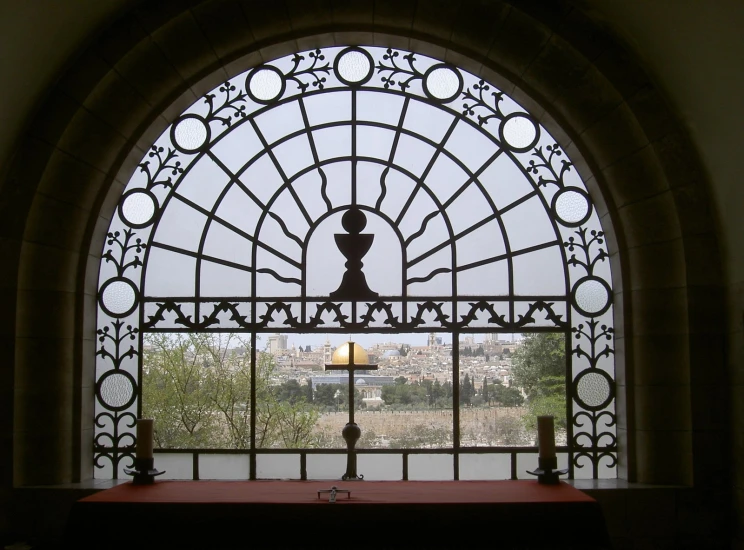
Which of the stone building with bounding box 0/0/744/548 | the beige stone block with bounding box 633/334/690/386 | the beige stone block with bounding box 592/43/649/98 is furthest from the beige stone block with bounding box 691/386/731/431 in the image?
the beige stone block with bounding box 592/43/649/98

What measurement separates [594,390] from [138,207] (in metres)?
3.33

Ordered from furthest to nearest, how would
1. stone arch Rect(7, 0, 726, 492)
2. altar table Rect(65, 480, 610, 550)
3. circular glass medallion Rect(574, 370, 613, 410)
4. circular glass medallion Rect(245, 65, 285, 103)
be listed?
circular glass medallion Rect(245, 65, 285, 103)
circular glass medallion Rect(574, 370, 613, 410)
stone arch Rect(7, 0, 726, 492)
altar table Rect(65, 480, 610, 550)

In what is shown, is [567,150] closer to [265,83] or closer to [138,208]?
[265,83]

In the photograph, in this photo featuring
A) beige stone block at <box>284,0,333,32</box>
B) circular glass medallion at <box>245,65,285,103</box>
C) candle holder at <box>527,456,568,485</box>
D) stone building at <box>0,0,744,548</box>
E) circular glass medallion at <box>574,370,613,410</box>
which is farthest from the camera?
circular glass medallion at <box>245,65,285,103</box>

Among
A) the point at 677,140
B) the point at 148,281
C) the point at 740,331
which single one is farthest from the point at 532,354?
the point at 148,281

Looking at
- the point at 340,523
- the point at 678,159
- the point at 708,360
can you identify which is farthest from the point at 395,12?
the point at 340,523

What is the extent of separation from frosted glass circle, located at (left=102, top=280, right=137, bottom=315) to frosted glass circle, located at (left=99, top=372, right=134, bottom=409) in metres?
0.44

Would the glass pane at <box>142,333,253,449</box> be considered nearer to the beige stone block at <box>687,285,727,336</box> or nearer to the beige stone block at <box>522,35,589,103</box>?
the beige stone block at <box>522,35,589,103</box>

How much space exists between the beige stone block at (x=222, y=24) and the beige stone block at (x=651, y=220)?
8.91 feet

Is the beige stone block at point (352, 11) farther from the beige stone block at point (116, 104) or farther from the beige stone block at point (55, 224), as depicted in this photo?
the beige stone block at point (55, 224)

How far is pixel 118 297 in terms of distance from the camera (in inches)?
182

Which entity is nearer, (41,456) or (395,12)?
(41,456)

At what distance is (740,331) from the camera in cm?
393

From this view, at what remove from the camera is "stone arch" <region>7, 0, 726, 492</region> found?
13.7 feet
